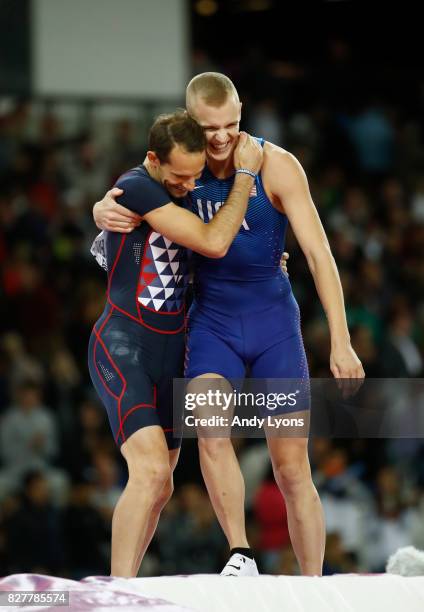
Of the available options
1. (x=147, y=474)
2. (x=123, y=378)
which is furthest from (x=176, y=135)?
(x=147, y=474)

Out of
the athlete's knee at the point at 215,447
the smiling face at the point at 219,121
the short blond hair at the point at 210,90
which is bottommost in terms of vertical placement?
the athlete's knee at the point at 215,447

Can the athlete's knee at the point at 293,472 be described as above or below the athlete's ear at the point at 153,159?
below

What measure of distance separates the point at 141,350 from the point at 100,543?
313cm

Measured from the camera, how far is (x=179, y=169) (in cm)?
371

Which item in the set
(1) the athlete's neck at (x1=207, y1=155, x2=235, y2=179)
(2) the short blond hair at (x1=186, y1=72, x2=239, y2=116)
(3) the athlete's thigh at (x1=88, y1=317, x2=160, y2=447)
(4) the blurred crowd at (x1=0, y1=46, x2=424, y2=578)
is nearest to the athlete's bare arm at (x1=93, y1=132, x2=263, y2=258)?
(1) the athlete's neck at (x1=207, y1=155, x2=235, y2=179)

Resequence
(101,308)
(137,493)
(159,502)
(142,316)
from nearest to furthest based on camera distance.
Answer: (137,493) → (142,316) → (159,502) → (101,308)

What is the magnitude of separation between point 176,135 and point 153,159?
0.49ft

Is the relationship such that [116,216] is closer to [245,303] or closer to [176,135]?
[176,135]

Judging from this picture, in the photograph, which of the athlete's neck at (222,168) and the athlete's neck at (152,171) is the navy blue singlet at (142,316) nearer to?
the athlete's neck at (152,171)

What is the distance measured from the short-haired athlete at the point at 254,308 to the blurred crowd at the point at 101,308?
2.54m

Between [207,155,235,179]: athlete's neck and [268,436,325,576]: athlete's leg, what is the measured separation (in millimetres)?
876

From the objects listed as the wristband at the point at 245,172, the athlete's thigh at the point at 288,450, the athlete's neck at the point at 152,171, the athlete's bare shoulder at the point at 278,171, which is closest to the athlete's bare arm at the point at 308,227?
the athlete's bare shoulder at the point at 278,171

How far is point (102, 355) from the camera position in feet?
Result: 12.5

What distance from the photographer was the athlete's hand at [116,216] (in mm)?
3809
